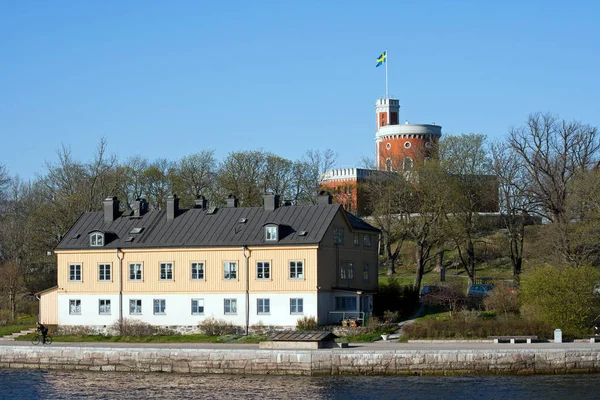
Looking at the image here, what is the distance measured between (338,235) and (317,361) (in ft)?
49.9

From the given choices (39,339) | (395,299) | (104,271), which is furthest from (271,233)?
(39,339)

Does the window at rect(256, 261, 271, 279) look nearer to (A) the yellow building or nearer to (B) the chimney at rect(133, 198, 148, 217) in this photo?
(A) the yellow building

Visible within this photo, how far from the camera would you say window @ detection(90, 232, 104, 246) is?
5625 centimetres

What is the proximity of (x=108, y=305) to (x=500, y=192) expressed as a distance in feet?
93.7

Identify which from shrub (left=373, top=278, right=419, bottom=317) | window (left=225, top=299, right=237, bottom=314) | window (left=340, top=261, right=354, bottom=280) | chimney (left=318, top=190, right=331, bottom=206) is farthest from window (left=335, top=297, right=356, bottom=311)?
chimney (left=318, top=190, right=331, bottom=206)

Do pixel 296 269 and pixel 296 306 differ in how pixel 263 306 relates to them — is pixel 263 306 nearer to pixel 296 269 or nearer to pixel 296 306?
pixel 296 306

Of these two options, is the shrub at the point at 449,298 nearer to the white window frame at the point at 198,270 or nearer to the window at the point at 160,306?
the white window frame at the point at 198,270

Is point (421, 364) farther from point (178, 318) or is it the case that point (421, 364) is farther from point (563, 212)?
point (563, 212)

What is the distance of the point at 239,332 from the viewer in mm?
52250

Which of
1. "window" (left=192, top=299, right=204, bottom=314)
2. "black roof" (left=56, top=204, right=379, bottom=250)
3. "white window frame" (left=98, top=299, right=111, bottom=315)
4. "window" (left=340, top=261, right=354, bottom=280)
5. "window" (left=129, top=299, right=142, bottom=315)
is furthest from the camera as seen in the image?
"white window frame" (left=98, top=299, right=111, bottom=315)

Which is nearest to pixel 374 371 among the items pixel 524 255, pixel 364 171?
pixel 524 255

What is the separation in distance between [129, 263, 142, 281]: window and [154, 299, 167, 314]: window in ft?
5.69

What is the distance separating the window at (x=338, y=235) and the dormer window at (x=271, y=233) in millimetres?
3425

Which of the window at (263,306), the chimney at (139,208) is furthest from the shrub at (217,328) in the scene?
the chimney at (139,208)
